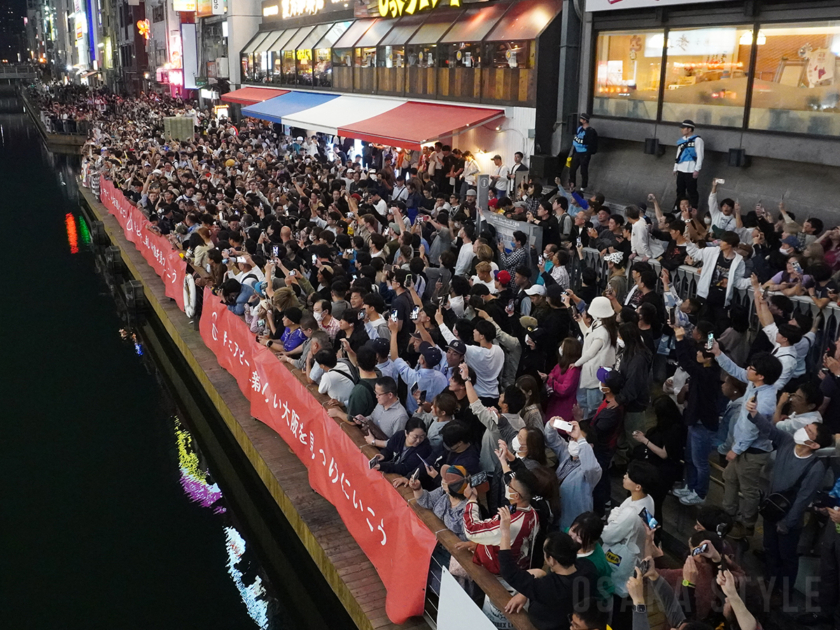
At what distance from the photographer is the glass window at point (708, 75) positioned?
509 inches

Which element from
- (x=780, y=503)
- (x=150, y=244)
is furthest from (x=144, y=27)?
(x=780, y=503)

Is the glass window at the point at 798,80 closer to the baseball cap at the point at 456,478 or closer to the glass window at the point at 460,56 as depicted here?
the glass window at the point at 460,56

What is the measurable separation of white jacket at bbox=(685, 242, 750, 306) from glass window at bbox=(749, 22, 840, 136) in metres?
4.18

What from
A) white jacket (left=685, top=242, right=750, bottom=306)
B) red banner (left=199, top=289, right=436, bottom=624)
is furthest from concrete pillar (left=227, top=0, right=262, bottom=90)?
white jacket (left=685, top=242, right=750, bottom=306)

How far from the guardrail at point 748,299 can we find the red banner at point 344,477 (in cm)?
430

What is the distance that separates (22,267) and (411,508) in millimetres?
20682

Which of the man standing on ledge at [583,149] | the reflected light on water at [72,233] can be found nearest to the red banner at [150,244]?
the reflected light on water at [72,233]

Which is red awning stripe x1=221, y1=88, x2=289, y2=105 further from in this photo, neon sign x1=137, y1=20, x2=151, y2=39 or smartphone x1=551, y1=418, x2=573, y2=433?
neon sign x1=137, y1=20, x2=151, y2=39

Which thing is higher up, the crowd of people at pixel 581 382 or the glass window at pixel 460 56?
A: the glass window at pixel 460 56

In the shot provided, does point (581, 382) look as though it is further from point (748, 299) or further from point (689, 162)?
point (689, 162)

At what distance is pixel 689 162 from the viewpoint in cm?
1296

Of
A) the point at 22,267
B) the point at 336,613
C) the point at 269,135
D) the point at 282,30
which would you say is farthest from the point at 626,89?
the point at 282,30

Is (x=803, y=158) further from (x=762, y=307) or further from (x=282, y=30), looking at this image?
(x=282, y=30)

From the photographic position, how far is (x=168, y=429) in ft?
40.1
